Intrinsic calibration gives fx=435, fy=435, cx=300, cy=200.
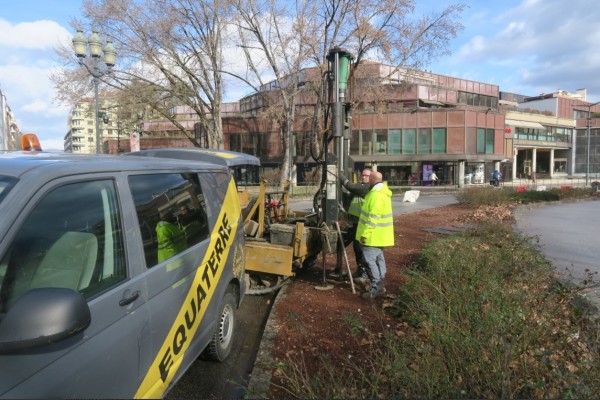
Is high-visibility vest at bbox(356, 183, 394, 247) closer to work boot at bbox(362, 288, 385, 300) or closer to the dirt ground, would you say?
work boot at bbox(362, 288, 385, 300)

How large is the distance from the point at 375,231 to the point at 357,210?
0.94 meters

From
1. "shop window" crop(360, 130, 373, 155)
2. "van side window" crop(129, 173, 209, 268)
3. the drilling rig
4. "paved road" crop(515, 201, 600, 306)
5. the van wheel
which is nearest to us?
"van side window" crop(129, 173, 209, 268)

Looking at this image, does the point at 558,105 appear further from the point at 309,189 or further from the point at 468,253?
the point at 468,253

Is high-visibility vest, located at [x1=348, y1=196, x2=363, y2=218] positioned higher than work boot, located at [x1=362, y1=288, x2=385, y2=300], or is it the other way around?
A: high-visibility vest, located at [x1=348, y1=196, x2=363, y2=218]

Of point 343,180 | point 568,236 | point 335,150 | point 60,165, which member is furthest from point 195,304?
point 568,236

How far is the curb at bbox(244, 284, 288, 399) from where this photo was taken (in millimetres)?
3092

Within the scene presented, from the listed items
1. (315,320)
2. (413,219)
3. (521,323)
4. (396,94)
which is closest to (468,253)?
(315,320)

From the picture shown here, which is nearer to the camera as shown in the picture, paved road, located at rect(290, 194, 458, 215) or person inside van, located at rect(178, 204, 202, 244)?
person inside van, located at rect(178, 204, 202, 244)

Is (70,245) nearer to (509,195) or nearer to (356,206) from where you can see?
(356,206)

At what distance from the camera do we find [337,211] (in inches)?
246

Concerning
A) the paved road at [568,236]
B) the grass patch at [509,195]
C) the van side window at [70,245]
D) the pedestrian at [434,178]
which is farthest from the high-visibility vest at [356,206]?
the pedestrian at [434,178]

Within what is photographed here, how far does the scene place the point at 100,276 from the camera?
2240 mm

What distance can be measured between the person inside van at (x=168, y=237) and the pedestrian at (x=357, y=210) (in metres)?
3.36

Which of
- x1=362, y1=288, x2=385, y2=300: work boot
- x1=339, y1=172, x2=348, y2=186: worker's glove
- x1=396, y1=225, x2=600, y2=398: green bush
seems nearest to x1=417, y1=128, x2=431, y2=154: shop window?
x1=339, y1=172, x2=348, y2=186: worker's glove
